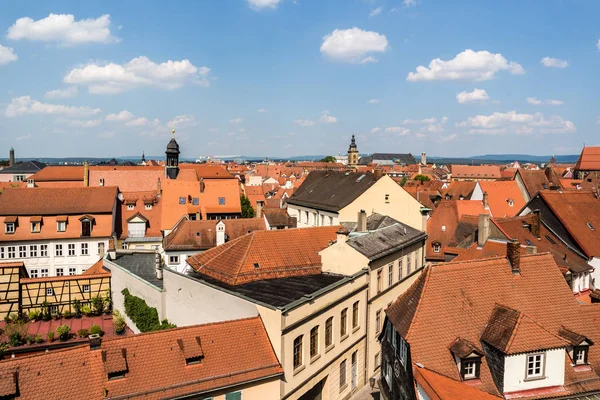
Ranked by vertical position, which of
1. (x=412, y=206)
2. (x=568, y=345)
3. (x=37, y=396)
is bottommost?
(x=37, y=396)

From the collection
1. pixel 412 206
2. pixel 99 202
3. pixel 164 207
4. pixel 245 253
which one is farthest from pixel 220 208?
pixel 245 253

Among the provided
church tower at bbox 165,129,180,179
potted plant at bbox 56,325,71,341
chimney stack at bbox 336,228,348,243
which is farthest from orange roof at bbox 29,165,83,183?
chimney stack at bbox 336,228,348,243

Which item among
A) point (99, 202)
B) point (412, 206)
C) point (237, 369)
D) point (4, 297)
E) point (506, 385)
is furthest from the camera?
point (99, 202)

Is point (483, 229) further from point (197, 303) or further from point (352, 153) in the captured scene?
point (352, 153)

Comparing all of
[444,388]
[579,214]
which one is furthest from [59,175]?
[444,388]

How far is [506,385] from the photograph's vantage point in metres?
17.9

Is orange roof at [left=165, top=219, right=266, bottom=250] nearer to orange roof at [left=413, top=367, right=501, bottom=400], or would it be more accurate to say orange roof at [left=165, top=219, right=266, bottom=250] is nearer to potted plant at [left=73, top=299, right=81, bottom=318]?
potted plant at [left=73, top=299, right=81, bottom=318]

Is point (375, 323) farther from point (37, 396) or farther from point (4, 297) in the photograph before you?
point (4, 297)

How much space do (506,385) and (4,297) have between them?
1439 inches

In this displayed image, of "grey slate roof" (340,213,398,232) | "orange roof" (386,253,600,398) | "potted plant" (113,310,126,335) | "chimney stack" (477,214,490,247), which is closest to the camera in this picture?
"orange roof" (386,253,600,398)

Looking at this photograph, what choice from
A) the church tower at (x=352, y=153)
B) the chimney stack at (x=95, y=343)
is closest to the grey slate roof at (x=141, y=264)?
the chimney stack at (x=95, y=343)

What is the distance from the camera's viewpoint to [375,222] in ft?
131

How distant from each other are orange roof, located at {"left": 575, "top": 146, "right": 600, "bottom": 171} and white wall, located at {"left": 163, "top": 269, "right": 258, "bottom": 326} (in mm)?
100191

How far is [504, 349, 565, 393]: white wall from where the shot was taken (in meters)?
17.9
